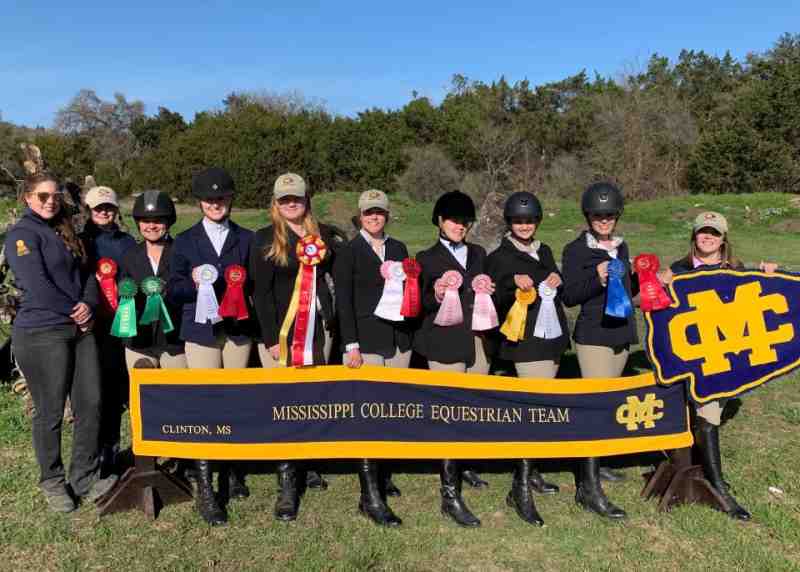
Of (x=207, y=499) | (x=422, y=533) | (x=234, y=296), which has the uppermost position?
(x=234, y=296)

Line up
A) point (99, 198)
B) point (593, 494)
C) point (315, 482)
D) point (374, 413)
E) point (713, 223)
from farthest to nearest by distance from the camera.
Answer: point (99, 198) < point (315, 482) < point (713, 223) < point (593, 494) < point (374, 413)

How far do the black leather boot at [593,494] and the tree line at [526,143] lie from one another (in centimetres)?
2712

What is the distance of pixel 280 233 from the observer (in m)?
3.84

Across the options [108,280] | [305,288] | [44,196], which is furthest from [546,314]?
[44,196]

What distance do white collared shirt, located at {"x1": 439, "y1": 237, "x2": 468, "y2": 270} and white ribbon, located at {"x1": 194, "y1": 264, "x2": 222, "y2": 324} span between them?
1.37 meters

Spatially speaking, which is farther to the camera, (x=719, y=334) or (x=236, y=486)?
(x=236, y=486)

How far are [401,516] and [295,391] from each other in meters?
1.02

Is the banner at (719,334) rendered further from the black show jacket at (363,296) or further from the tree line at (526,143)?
the tree line at (526,143)

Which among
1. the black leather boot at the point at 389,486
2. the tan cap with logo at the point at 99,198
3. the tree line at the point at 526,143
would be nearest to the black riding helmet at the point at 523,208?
the black leather boot at the point at 389,486

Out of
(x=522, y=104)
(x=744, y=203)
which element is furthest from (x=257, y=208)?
(x=744, y=203)

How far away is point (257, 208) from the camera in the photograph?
29.9 meters

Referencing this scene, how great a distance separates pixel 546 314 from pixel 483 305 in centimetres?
39

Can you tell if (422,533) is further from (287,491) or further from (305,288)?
(305,288)

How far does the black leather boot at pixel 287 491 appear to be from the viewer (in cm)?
403
